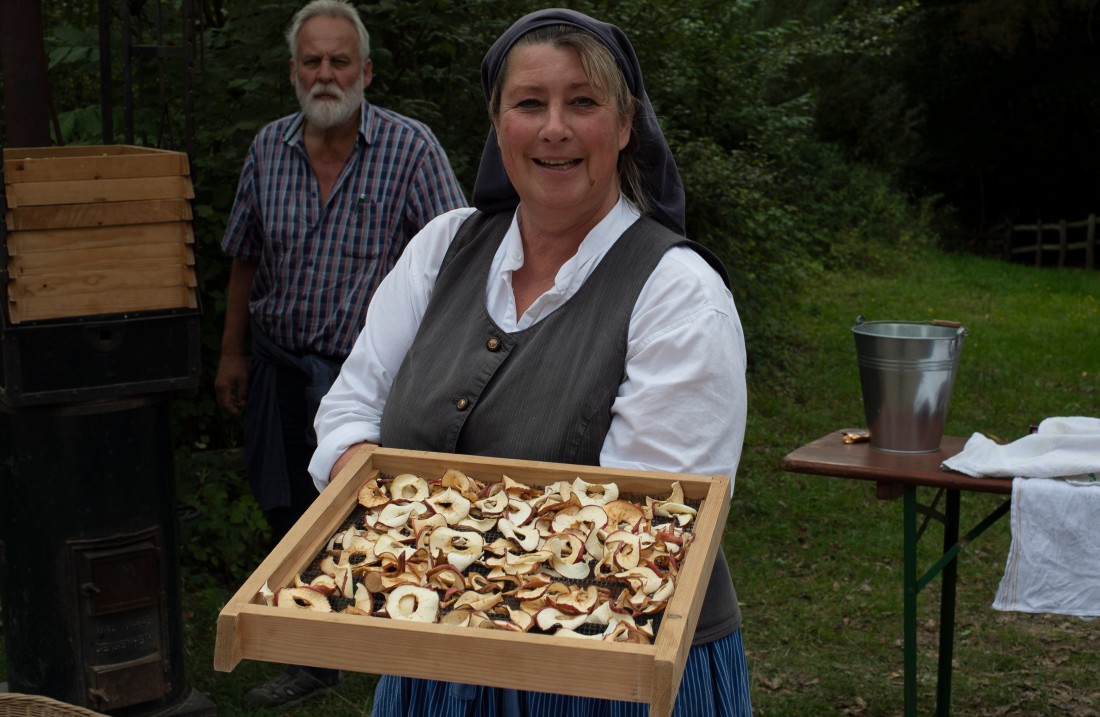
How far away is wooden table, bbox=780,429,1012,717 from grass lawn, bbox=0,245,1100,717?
595mm

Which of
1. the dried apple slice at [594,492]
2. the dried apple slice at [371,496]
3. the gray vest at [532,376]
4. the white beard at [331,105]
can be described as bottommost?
the dried apple slice at [371,496]

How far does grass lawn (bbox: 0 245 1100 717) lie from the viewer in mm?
4355

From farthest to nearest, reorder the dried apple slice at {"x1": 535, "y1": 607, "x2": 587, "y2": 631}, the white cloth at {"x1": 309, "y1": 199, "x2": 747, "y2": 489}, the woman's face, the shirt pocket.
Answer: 1. the shirt pocket
2. the woman's face
3. the white cloth at {"x1": 309, "y1": 199, "x2": 747, "y2": 489}
4. the dried apple slice at {"x1": 535, "y1": 607, "x2": 587, "y2": 631}

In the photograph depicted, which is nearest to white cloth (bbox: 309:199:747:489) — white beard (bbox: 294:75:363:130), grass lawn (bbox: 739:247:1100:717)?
white beard (bbox: 294:75:363:130)

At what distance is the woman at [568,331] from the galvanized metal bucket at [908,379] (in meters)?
1.53

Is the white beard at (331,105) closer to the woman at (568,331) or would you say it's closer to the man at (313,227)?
the man at (313,227)

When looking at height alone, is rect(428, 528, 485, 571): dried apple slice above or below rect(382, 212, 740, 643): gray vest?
below

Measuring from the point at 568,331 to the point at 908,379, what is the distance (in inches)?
72.3

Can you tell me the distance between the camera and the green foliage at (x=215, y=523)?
16.1 feet

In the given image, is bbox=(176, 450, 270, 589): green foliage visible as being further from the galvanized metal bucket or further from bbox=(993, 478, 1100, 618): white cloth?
bbox=(993, 478, 1100, 618): white cloth

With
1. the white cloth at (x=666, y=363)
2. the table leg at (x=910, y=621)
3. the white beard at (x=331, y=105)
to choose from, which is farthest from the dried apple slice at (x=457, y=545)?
the white beard at (x=331, y=105)

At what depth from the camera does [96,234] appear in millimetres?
3186

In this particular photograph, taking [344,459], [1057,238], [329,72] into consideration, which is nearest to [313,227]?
[329,72]

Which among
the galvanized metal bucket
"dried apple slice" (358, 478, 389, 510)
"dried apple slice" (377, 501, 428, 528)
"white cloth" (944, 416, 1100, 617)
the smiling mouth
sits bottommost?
"white cloth" (944, 416, 1100, 617)
